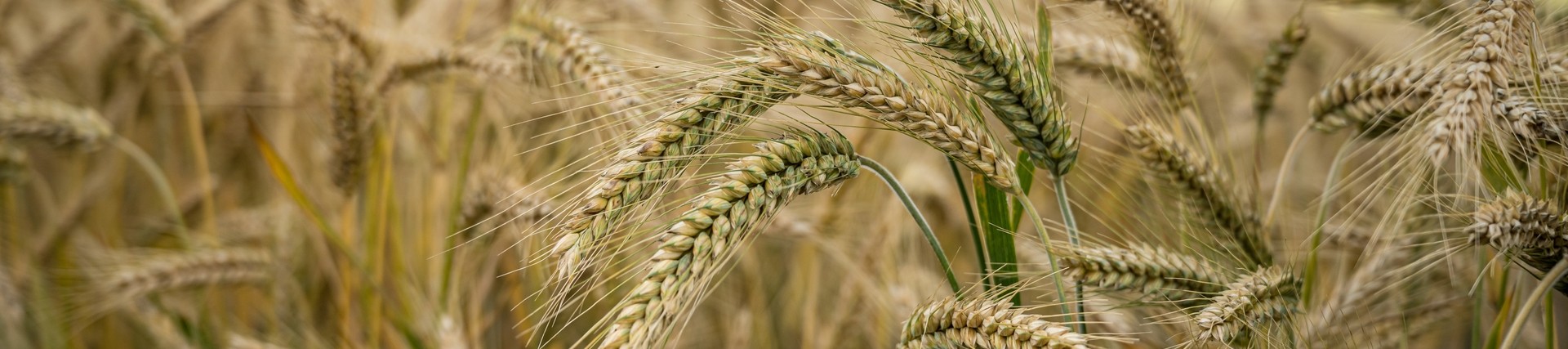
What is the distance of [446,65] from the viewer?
3.97 feet

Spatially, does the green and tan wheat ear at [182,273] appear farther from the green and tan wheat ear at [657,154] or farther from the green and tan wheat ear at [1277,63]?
the green and tan wheat ear at [1277,63]

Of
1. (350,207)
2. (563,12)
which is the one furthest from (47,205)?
(563,12)

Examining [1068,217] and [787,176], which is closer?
[787,176]

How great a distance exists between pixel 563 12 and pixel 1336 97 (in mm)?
973

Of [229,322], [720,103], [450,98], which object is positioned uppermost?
[720,103]

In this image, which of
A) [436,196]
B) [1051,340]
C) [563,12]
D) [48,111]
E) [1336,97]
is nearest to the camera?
[1051,340]

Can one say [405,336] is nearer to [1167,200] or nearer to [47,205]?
[1167,200]

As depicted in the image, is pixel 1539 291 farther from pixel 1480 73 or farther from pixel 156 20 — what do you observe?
pixel 156 20

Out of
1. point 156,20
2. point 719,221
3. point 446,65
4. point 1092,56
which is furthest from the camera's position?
point 156,20

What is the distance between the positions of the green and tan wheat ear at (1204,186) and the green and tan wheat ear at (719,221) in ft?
1.07

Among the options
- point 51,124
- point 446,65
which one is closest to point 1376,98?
point 446,65

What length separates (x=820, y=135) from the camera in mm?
569

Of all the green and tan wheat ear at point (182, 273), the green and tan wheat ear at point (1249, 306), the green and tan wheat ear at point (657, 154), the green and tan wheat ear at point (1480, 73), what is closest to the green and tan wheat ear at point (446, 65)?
the green and tan wheat ear at point (182, 273)

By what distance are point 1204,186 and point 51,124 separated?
1724 mm
